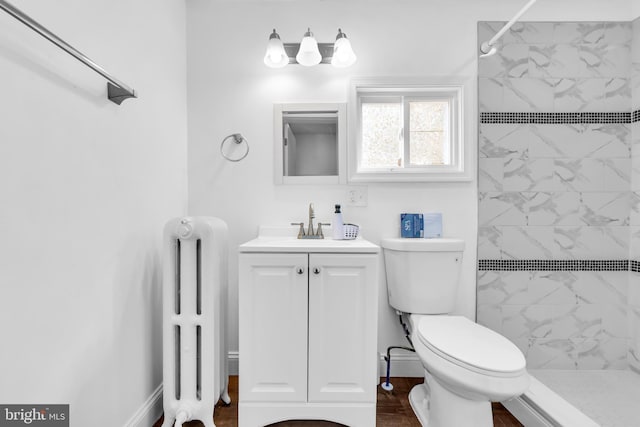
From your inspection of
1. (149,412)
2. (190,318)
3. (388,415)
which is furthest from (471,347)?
(149,412)

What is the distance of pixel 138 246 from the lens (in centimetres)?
127

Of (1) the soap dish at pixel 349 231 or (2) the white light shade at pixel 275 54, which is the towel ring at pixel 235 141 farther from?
(1) the soap dish at pixel 349 231

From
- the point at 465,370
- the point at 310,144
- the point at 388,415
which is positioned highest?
the point at 310,144

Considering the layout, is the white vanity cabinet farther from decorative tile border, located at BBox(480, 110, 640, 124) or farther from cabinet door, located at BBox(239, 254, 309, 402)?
decorative tile border, located at BBox(480, 110, 640, 124)

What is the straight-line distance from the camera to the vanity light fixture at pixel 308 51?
157 cm

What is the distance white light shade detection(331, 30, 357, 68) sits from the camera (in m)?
1.57

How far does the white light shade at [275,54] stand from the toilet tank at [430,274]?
1193 mm

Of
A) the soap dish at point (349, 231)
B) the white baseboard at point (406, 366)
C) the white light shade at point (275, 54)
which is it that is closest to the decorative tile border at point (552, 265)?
the white baseboard at point (406, 366)

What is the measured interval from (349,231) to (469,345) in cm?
75

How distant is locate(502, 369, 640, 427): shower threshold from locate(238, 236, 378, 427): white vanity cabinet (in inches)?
29.7

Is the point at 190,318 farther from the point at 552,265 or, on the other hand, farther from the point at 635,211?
the point at 635,211

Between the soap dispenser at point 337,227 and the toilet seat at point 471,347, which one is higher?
the soap dispenser at point 337,227

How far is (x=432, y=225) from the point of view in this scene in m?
1.75

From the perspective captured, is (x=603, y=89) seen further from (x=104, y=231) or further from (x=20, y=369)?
(x=20, y=369)
